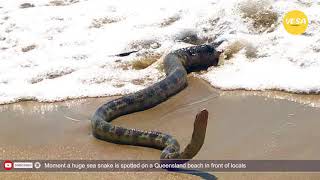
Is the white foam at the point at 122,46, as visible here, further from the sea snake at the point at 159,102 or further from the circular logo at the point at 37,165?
the circular logo at the point at 37,165

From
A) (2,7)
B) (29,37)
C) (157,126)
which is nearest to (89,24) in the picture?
(29,37)

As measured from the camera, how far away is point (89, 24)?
984 cm

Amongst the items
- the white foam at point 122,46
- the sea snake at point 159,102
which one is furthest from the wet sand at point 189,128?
the white foam at point 122,46

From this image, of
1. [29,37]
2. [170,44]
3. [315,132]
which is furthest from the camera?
[29,37]

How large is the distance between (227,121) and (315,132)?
1.00 m

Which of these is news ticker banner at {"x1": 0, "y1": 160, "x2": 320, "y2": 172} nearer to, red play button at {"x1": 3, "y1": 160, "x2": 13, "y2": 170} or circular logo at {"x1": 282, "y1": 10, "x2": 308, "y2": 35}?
red play button at {"x1": 3, "y1": 160, "x2": 13, "y2": 170}

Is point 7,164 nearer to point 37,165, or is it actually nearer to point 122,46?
point 37,165

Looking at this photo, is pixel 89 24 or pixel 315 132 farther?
pixel 89 24

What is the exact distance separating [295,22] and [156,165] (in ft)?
13.6

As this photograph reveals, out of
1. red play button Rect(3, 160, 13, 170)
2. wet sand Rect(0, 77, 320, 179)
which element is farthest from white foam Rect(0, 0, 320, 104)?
red play button Rect(3, 160, 13, 170)

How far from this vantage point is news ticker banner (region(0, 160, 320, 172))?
192 inches

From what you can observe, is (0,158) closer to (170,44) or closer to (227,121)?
(227,121)

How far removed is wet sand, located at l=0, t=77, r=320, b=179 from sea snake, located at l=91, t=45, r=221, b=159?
3.5 inches

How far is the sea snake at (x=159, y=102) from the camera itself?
488 centimetres
